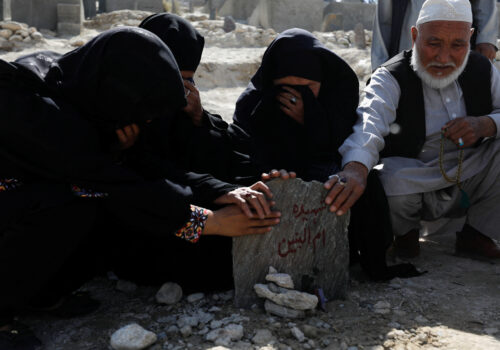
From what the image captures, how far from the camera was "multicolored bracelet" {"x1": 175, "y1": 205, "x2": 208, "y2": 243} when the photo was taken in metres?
2.11

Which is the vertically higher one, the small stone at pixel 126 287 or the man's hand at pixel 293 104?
the man's hand at pixel 293 104

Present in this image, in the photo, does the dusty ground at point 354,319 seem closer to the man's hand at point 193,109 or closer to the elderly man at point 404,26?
the man's hand at point 193,109

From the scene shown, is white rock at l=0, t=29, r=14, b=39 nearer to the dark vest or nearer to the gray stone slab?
the gray stone slab

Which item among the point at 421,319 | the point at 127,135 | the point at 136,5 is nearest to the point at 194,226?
the point at 127,135

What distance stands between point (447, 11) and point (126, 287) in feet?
7.62

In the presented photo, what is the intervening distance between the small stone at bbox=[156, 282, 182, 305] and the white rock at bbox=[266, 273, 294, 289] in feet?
1.43

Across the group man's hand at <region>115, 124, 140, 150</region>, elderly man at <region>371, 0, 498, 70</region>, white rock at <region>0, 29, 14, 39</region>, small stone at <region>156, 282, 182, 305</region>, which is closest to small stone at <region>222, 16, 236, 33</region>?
white rock at <region>0, 29, 14, 39</region>

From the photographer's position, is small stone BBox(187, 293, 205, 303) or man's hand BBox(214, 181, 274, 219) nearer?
man's hand BBox(214, 181, 274, 219)

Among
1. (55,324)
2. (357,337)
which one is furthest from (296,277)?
(55,324)

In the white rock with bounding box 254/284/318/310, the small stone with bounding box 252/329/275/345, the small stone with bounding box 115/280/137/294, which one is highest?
the white rock with bounding box 254/284/318/310

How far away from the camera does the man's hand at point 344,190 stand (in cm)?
233

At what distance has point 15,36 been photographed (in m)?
9.44

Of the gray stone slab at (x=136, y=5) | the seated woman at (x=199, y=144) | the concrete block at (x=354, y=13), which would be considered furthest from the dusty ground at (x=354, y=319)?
the concrete block at (x=354, y=13)

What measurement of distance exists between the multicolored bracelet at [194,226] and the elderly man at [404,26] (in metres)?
2.46
